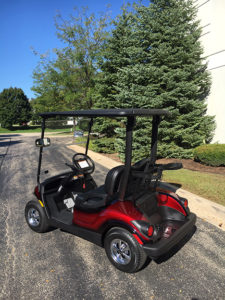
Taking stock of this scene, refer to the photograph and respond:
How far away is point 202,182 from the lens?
6387 millimetres

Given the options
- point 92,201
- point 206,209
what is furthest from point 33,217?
point 206,209

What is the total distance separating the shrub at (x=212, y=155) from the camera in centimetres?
799

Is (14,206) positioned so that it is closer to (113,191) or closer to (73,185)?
(73,185)

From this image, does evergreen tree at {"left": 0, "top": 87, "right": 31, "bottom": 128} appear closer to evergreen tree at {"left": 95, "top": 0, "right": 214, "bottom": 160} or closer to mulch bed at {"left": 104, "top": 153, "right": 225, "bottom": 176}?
evergreen tree at {"left": 95, "top": 0, "right": 214, "bottom": 160}

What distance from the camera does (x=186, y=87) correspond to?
8.70 meters

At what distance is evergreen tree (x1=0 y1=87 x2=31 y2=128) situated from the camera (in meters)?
41.3

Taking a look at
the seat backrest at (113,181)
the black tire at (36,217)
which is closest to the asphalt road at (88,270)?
the black tire at (36,217)

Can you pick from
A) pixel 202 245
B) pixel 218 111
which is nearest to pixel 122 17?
pixel 218 111

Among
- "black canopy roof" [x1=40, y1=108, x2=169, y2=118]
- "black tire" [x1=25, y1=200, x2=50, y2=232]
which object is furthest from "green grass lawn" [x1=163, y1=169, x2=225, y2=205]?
"black tire" [x1=25, y1=200, x2=50, y2=232]

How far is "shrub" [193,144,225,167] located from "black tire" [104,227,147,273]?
6.77 m

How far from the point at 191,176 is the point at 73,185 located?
480 cm

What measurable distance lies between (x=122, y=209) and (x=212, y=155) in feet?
22.4

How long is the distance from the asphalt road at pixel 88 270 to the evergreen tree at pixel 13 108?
42.9 m

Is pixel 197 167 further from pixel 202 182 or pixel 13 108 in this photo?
pixel 13 108
